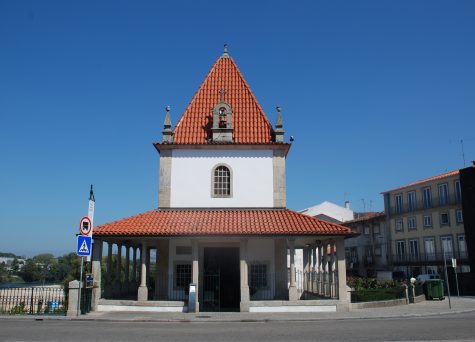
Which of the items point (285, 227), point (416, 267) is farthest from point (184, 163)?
point (416, 267)

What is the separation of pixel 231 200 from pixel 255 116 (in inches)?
209

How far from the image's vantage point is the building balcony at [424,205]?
157 ft

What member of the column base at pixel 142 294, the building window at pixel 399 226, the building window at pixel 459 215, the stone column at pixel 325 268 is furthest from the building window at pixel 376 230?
the column base at pixel 142 294

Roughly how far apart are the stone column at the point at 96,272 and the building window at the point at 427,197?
40.7 metres

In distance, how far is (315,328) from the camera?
14578mm

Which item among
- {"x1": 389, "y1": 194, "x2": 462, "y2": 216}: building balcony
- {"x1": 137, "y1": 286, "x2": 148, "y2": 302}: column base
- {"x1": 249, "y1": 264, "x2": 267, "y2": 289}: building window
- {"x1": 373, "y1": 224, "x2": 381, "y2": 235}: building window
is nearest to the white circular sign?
{"x1": 137, "y1": 286, "x2": 148, "y2": 302}: column base

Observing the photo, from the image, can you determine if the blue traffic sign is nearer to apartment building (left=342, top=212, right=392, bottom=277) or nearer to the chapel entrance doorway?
the chapel entrance doorway

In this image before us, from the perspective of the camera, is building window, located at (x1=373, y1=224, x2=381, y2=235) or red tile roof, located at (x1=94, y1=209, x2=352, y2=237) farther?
building window, located at (x1=373, y1=224, x2=381, y2=235)

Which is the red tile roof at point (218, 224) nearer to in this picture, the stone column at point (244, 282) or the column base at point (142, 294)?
the stone column at point (244, 282)

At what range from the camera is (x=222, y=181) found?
79.3ft

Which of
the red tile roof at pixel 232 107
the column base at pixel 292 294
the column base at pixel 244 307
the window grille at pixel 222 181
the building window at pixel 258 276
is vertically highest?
the red tile roof at pixel 232 107

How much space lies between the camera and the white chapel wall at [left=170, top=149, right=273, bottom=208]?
23.8m

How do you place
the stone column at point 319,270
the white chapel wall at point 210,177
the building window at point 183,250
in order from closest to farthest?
the building window at point 183,250
the white chapel wall at point 210,177
the stone column at point 319,270

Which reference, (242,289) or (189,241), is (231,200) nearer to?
(189,241)
